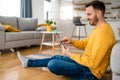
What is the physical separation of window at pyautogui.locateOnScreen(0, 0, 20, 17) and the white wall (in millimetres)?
668

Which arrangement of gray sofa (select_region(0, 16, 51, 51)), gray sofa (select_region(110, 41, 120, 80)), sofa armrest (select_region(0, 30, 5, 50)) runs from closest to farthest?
gray sofa (select_region(110, 41, 120, 80)) < sofa armrest (select_region(0, 30, 5, 50)) < gray sofa (select_region(0, 16, 51, 51))

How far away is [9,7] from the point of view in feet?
18.2

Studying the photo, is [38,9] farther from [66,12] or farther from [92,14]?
[92,14]

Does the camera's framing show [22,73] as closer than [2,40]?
Yes

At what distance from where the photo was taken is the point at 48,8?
692 cm

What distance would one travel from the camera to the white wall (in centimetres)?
632

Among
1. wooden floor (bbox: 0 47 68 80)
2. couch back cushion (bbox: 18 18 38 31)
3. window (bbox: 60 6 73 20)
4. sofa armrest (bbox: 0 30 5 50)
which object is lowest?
wooden floor (bbox: 0 47 68 80)

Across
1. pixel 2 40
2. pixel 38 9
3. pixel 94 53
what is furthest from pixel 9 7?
pixel 94 53

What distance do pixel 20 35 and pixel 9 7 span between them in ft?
5.80

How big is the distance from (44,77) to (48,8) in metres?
5.02

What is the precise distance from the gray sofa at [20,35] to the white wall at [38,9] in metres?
0.97

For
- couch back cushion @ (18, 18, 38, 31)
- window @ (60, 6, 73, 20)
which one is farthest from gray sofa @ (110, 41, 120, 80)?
window @ (60, 6, 73, 20)

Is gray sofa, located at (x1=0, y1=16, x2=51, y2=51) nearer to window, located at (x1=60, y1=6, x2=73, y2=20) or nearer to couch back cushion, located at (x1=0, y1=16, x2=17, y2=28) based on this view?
couch back cushion, located at (x1=0, y1=16, x2=17, y2=28)

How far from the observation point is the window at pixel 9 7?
5.29 metres
